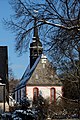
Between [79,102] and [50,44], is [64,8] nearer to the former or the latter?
[50,44]

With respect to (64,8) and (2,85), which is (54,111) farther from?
(64,8)

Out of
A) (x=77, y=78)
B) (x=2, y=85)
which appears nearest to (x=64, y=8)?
(x=77, y=78)

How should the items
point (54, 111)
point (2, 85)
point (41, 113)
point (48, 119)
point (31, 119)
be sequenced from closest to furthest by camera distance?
point (31, 119) < point (41, 113) < point (48, 119) < point (54, 111) < point (2, 85)

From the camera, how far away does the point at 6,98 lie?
5091cm

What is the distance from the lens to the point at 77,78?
24391 mm

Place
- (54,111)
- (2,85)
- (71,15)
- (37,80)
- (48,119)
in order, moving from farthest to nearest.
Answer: (37,80)
(2,85)
(54,111)
(48,119)
(71,15)

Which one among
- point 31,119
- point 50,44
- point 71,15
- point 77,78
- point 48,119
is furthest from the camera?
point 48,119

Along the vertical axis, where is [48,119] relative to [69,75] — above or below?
below

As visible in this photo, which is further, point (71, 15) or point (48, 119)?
point (48, 119)

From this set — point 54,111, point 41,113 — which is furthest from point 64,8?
point 54,111

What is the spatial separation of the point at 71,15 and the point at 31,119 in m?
13.3

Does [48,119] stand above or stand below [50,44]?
below

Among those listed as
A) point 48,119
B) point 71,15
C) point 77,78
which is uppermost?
point 71,15

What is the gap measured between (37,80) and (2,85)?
1328 inches
